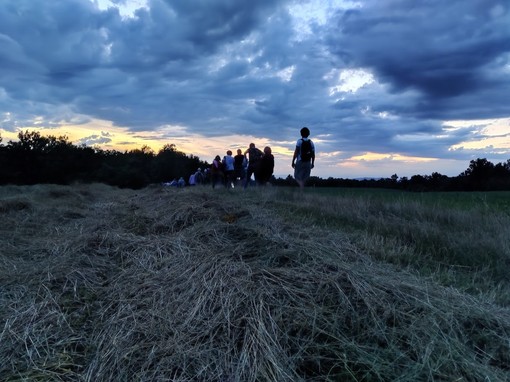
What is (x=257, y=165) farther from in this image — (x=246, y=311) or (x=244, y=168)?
(x=246, y=311)

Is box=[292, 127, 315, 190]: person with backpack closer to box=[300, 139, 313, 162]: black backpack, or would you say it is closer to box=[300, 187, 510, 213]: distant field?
box=[300, 139, 313, 162]: black backpack

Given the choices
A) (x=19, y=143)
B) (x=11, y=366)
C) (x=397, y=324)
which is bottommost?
(x=11, y=366)

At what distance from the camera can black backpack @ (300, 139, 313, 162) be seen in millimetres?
13523

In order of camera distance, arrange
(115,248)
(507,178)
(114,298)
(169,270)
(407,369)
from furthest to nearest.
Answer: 1. (507,178)
2. (115,248)
3. (169,270)
4. (114,298)
5. (407,369)

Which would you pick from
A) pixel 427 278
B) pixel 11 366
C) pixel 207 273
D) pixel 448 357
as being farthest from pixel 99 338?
pixel 427 278

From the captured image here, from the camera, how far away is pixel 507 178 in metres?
44.2

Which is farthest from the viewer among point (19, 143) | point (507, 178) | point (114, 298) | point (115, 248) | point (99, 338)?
point (19, 143)

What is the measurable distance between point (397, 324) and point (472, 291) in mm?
1629

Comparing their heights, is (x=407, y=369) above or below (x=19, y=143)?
below

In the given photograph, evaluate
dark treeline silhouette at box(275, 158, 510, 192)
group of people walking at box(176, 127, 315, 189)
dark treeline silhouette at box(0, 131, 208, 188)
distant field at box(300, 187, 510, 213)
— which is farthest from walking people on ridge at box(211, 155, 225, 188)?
dark treeline silhouette at box(0, 131, 208, 188)

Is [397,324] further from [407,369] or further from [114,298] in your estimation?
[114,298]

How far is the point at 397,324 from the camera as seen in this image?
10.0 feet

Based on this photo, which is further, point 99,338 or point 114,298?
point 114,298

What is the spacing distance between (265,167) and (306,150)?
3498 mm
